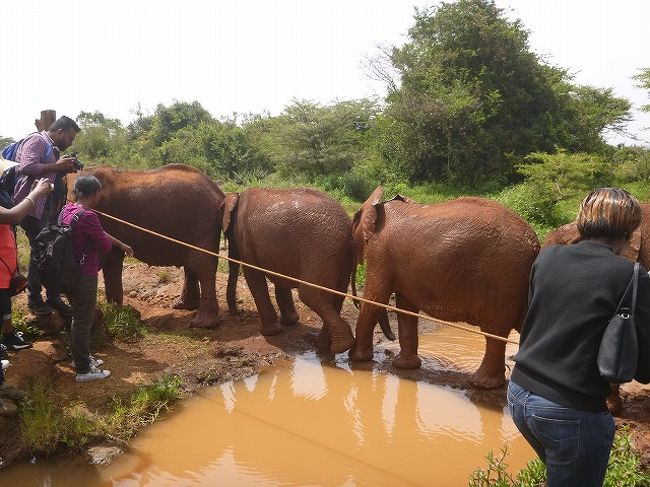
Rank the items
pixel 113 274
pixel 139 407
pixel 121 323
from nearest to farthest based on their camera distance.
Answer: pixel 139 407 < pixel 121 323 < pixel 113 274

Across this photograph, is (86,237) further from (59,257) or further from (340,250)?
(340,250)

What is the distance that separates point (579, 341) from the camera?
6.73 ft

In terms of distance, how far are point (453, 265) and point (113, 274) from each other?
4.55 m

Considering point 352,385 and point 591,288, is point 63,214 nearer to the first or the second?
point 352,385

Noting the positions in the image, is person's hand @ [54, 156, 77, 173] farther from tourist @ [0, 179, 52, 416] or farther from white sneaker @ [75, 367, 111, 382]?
white sneaker @ [75, 367, 111, 382]

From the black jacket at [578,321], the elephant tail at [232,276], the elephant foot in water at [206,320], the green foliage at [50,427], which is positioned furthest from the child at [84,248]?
the black jacket at [578,321]

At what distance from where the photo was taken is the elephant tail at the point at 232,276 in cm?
741

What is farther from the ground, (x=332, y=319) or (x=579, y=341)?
(x=579, y=341)

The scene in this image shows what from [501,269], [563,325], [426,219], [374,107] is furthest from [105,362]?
[374,107]

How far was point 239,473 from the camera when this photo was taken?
417cm

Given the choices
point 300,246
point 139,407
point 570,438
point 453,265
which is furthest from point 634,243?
point 139,407

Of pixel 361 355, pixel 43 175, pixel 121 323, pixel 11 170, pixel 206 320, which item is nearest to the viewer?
pixel 11 170

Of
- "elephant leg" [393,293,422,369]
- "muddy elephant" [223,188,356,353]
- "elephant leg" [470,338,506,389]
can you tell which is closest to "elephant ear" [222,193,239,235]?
"muddy elephant" [223,188,356,353]

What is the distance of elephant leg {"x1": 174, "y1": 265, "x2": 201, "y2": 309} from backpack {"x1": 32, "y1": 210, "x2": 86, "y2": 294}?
2977 millimetres
